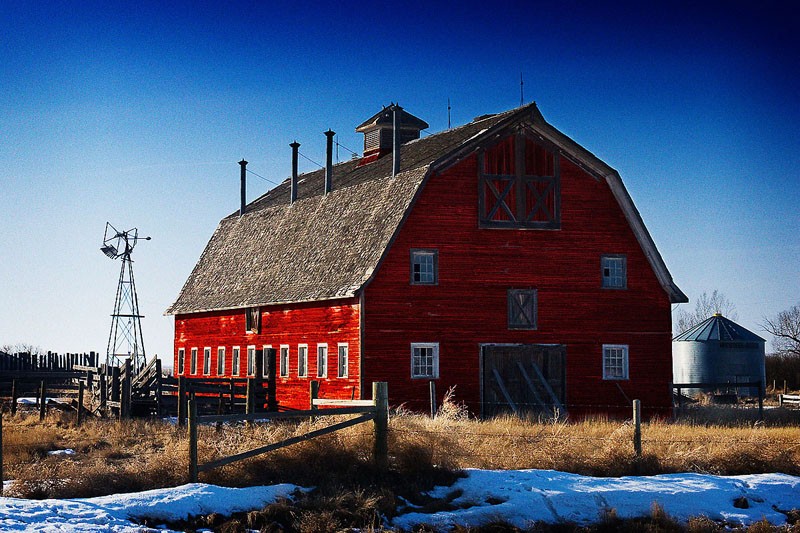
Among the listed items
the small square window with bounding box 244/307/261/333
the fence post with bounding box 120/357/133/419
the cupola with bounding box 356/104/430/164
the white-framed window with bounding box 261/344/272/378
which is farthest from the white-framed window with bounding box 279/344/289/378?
the cupola with bounding box 356/104/430/164

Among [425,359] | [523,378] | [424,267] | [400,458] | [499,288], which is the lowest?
[400,458]

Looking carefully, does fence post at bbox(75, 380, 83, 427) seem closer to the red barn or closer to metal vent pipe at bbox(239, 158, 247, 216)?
the red barn

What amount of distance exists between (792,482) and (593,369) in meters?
13.6

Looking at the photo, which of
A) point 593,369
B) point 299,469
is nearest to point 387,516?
point 299,469

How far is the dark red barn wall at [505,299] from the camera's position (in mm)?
29844

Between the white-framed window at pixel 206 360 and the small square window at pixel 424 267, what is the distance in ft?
43.3

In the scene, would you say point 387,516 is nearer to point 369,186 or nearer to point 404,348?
point 404,348

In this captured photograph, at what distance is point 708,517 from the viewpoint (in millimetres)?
15445

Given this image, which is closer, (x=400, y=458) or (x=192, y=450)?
(x=192, y=450)

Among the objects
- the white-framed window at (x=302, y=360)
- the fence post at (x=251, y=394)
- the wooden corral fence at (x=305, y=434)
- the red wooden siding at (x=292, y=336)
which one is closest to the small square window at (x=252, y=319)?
the red wooden siding at (x=292, y=336)

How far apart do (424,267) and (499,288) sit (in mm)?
2281

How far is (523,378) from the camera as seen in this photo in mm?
30516

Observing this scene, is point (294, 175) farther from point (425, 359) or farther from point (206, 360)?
point (425, 359)

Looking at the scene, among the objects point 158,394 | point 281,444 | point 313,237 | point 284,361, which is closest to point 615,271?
point 313,237
